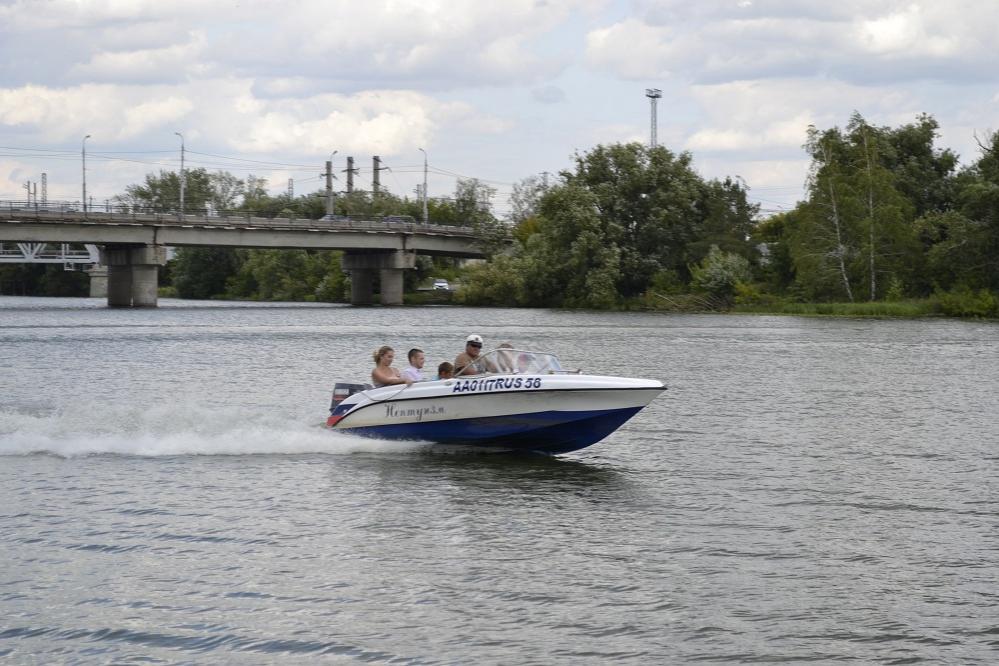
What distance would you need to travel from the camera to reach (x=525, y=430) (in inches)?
843

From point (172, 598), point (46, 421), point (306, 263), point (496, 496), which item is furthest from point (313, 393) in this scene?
point (306, 263)

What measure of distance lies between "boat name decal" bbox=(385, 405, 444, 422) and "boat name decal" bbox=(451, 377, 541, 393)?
2.22 feet

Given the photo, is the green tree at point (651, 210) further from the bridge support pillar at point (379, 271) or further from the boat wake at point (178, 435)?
the boat wake at point (178, 435)

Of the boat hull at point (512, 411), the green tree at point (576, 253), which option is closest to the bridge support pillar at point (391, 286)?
the green tree at point (576, 253)

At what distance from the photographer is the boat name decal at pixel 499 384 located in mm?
20938

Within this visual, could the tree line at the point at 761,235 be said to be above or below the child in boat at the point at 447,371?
above

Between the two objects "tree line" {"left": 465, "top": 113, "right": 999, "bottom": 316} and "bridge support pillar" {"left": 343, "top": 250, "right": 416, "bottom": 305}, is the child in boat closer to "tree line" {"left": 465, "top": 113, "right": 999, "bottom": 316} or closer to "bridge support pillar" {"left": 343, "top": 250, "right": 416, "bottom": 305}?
"tree line" {"left": 465, "top": 113, "right": 999, "bottom": 316}

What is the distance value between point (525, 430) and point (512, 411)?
1.46ft

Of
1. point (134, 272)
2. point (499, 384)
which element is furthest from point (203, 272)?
point (499, 384)

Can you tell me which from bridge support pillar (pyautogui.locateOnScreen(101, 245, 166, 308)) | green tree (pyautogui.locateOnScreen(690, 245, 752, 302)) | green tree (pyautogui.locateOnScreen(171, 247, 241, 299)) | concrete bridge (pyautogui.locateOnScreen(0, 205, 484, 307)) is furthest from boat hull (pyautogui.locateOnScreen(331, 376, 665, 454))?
green tree (pyautogui.locateOnScreen(171, 247, 241, 299))

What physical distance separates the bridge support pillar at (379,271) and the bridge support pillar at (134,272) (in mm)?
21239

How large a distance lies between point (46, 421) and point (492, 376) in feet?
33.8

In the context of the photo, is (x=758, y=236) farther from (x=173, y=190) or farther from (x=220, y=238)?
(x=173, y=190)

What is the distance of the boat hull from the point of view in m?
20.8
